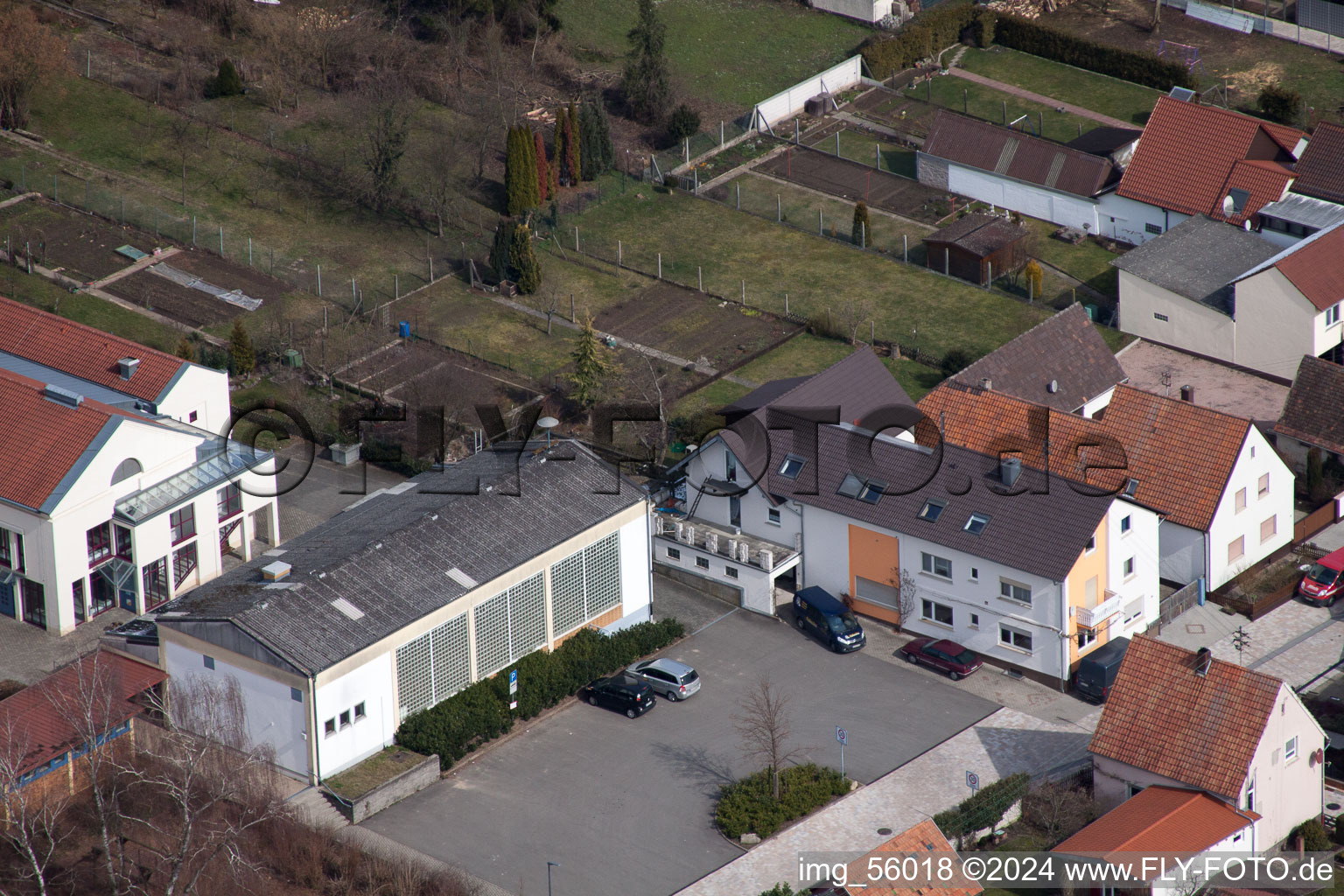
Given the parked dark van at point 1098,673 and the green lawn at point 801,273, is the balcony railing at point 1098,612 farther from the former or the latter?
the green lawn at point 801,273

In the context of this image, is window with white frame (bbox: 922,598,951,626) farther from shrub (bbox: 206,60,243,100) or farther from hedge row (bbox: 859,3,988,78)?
shrub (bbox: 206,60,243,100)

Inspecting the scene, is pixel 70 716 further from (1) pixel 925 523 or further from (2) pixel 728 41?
(2) pixel 728 41

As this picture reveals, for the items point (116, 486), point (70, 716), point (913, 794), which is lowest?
point (913, 794)

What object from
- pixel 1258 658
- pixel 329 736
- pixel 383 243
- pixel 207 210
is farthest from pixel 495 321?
pixel 1258 658

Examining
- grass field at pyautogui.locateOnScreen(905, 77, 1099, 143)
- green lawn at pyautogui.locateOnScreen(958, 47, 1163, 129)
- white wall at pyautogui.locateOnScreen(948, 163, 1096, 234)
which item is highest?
green lawn at pyautogui.locateOnScreen(958, 47, 1163, 129)

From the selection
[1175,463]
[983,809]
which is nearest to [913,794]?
[983,809]

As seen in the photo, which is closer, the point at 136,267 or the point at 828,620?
the point at 828,620

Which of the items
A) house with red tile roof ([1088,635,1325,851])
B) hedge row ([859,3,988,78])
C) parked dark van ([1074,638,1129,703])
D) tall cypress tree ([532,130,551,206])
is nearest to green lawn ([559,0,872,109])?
hedge row ([859,3,988,78])

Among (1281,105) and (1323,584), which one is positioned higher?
(1281,105)

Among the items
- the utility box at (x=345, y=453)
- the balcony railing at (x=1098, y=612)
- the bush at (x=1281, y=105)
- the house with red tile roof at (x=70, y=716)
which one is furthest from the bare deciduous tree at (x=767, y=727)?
the bush at (x=1281, y=105)
